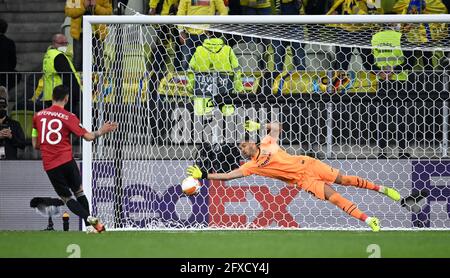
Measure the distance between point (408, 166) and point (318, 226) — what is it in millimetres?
1224

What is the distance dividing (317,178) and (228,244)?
265 centimetres

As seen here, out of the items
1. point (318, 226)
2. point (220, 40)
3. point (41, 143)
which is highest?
point (220, 40)

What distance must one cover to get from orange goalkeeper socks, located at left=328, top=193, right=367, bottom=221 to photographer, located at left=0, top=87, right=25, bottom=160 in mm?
4110

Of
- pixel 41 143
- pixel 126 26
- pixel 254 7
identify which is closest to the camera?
pixel 41 143

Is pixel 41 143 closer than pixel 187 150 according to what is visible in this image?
Yes

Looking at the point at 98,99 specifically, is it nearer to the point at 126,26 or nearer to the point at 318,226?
the point at 126,26

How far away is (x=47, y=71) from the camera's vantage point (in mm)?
15781

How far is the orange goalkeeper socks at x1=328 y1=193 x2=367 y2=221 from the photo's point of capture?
1302 cm

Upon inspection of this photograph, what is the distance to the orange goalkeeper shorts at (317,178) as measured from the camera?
44.4 ft

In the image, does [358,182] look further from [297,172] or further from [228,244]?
[228,244]

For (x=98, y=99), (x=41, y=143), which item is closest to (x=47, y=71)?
(x=98, y=99)

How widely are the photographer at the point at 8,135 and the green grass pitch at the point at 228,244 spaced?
2836 millimetres

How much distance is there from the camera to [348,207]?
1319 centimetres

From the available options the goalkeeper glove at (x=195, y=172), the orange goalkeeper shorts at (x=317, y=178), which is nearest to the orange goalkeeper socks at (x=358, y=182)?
the orange goalkeeper shorts at (x=317, y=178)
